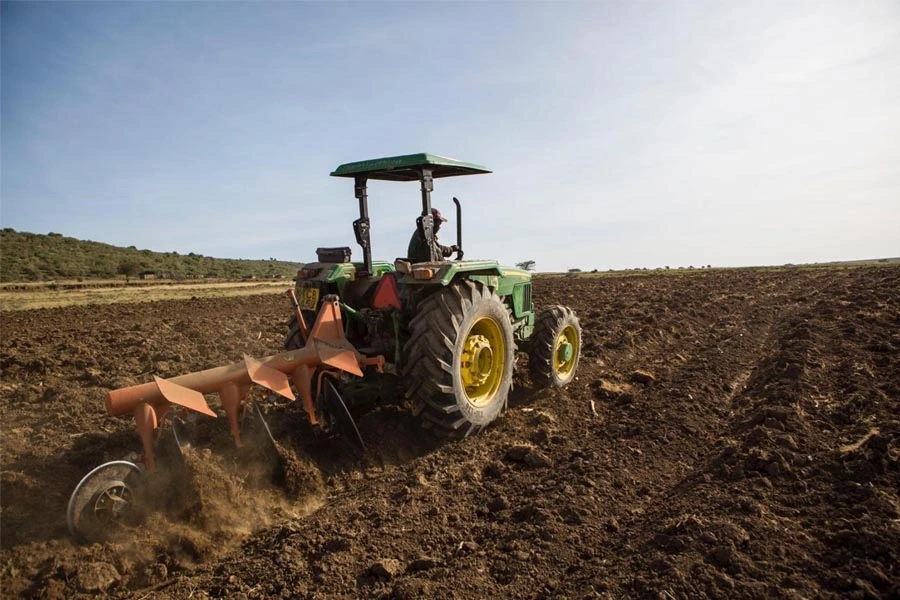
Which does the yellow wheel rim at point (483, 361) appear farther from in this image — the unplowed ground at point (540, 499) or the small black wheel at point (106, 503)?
the small black wheel at point (106, 503)

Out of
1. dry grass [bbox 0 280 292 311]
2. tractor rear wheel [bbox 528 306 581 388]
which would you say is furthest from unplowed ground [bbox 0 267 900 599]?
dry grass [bbox 0 280 292 311]

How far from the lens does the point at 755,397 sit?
559 centimetres

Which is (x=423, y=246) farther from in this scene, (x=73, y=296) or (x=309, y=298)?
(x=73, y=296)

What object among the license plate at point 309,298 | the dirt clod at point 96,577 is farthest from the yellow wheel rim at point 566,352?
the dirt clod at point 96,577

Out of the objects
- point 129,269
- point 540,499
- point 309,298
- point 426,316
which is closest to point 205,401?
point 309,298

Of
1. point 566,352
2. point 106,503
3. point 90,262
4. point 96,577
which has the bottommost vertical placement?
point 96,577

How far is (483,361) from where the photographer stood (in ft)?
16.9

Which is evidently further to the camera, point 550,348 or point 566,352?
point 566,352

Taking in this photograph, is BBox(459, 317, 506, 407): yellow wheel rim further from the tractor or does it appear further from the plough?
the plough

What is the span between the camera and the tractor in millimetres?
3309

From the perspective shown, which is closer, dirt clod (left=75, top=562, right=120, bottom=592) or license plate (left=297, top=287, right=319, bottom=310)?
dirt clod (left=75, top=562, right=120, bottom=592)

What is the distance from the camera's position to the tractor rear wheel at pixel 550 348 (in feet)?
19.8

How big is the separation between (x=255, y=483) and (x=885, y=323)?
924 cm

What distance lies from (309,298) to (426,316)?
4.02ft
